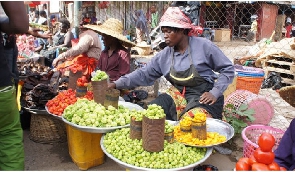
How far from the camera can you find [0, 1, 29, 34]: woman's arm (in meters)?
2.15

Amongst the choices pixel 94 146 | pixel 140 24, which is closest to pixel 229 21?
pixel 140 24

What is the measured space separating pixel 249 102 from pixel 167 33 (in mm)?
1808

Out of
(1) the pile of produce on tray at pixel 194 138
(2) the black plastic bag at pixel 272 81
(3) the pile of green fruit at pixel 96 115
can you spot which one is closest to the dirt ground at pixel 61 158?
(3) the pile of green fruit at pixel 96 115

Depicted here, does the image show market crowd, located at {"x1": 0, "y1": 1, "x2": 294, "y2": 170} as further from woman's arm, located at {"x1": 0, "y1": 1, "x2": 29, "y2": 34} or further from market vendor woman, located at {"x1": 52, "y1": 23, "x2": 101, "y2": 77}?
market vendor woman, located at {"x1": 52, "y1": 23, "x2": 101, "y2": 77}

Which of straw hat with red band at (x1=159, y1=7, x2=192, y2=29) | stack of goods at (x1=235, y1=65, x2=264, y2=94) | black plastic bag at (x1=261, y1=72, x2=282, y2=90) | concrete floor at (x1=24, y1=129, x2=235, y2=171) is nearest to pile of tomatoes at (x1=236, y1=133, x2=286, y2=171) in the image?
straw hat with red band at (x1=159, y1=7, x2=192, y2=29)

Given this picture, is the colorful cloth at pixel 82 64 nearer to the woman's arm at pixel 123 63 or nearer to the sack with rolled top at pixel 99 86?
the woman's arm at pixel 123 63

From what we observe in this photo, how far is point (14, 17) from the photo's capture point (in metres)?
2.19

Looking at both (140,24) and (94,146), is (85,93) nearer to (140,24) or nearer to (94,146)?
(94,146)

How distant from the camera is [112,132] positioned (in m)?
2.74

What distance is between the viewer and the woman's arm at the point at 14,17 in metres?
2.15

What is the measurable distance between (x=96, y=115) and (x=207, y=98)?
114cm

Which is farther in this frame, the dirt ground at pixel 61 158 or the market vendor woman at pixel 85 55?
the market vendor woman at pixel 85 55

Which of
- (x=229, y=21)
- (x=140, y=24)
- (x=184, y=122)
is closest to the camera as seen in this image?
(x=184, y=122)

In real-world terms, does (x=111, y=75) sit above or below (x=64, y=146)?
above
